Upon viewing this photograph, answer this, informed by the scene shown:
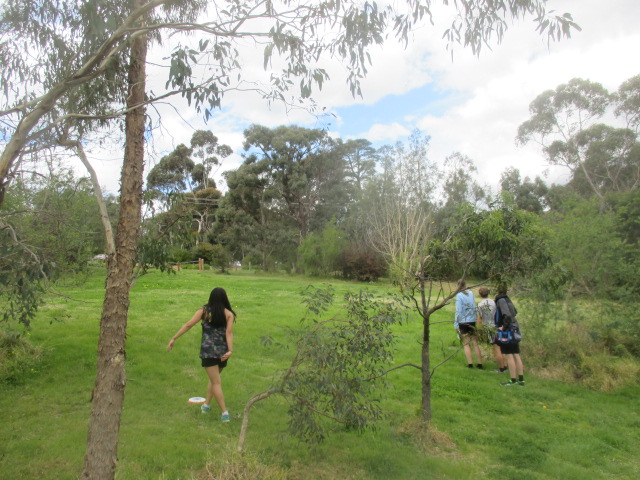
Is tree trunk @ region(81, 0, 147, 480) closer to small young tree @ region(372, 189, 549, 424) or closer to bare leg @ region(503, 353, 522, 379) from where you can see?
small young tree @ region(372, 189, 549, 424)

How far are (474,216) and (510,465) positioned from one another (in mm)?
2705

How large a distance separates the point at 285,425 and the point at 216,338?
1.34 metres

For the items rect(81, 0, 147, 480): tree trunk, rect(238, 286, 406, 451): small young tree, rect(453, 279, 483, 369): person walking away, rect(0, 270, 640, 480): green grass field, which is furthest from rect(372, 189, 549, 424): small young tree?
rect(81, 0, 147, 480): tree trunk

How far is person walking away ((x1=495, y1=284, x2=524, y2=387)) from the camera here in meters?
7.34

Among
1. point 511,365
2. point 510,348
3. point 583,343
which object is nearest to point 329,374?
point 510,348

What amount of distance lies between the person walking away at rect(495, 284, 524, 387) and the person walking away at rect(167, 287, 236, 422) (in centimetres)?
447

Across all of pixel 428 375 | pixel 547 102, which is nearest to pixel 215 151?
pixel 547 102

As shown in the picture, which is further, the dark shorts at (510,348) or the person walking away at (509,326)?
the dark shorts at (510,348)

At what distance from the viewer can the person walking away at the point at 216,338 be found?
5.30m

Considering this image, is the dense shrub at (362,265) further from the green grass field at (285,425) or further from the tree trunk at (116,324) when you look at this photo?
the tree trunk at (116,324)

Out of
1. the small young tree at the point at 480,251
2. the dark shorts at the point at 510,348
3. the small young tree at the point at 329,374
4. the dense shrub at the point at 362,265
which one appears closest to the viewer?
the small young tree at the point at 329,374

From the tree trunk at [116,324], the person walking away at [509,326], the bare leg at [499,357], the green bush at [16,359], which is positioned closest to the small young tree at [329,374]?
the tree trunk at [116,324]

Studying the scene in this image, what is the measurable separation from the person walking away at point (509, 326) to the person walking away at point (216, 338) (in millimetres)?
4471

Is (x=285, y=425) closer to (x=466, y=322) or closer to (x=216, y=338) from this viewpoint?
(x=216, y=338)
